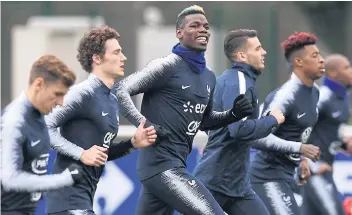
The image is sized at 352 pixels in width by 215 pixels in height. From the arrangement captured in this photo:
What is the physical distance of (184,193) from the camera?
8258 mm

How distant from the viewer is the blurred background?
16.8m

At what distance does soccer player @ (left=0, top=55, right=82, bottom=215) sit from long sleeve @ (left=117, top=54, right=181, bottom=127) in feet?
3.84

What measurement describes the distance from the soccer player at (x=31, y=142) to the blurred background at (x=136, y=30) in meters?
7.26

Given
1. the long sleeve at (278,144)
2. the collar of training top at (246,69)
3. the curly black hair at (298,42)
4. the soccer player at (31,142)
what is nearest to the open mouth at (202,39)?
the collar of training top at (246,69)

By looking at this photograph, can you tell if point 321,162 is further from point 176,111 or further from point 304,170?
point 176,111

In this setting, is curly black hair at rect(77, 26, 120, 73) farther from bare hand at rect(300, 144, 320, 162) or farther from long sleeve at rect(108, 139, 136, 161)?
bare hand at rect(300, 144, 320, 162)

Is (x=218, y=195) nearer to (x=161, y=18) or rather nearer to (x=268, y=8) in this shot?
(x=268, y=8)

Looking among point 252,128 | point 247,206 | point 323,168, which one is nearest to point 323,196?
point 323,168

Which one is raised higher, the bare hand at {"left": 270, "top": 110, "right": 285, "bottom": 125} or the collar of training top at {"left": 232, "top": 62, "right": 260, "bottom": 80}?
the collar of training top at {"left": 232, "top": 62, "right": 260, "bottom": 80}

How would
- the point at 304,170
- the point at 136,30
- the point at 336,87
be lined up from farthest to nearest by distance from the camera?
the point at 136,30 < the point at 336,87 < the point at 304,170

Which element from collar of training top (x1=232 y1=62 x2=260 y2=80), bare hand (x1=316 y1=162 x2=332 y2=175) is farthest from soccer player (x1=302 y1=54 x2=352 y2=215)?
collar of training top (x1=232 y1=62 x2=260 y2=80)

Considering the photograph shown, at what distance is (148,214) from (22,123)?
75.9 inches

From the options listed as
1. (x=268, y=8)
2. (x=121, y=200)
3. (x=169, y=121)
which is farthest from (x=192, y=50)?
(x=268, y=8)

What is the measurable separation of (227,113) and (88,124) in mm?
1373
